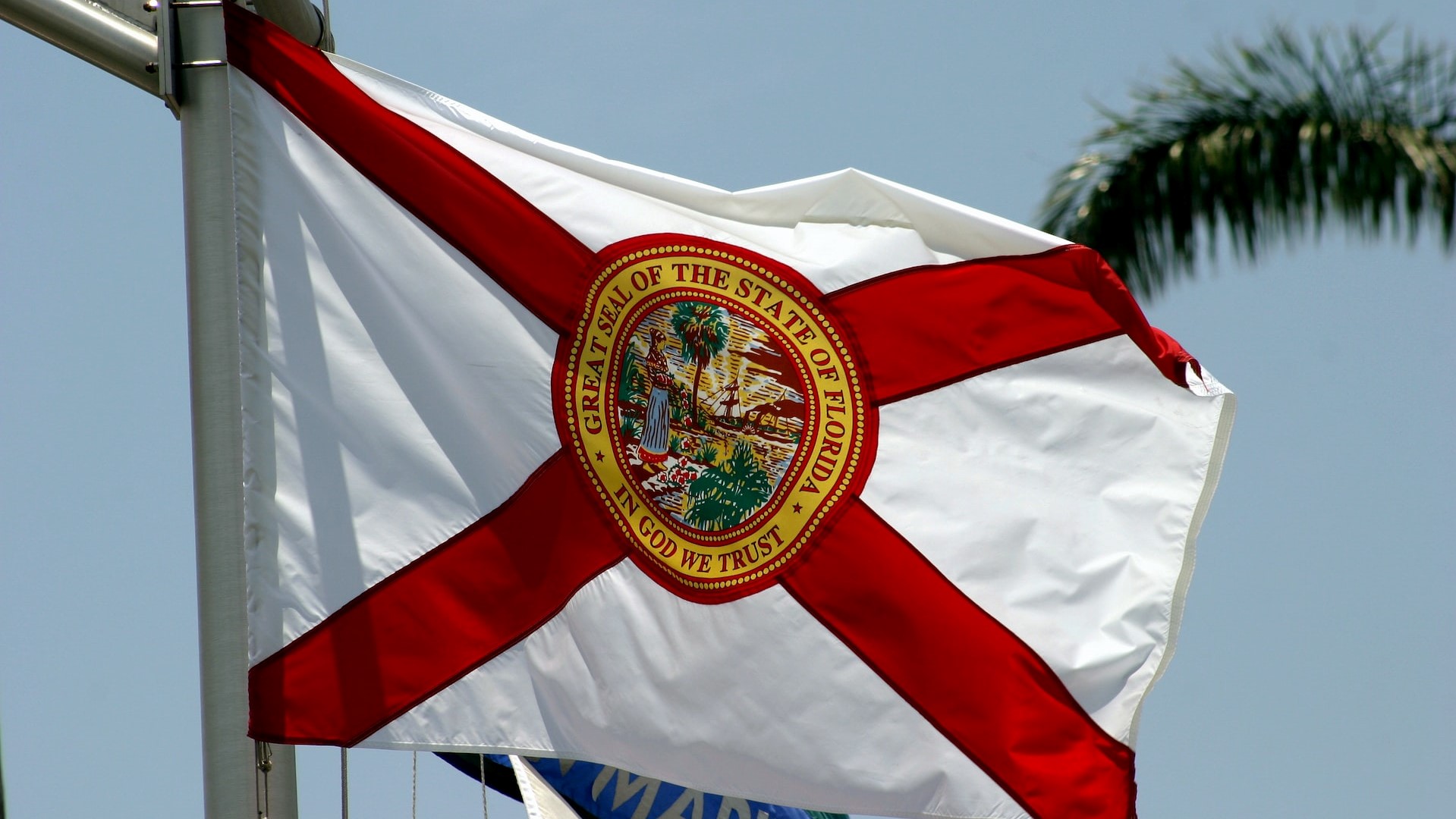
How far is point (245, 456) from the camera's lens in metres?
5.45

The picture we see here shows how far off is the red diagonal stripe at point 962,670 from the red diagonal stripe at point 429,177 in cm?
127

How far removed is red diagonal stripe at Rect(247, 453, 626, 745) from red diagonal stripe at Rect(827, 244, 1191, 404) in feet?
4.28

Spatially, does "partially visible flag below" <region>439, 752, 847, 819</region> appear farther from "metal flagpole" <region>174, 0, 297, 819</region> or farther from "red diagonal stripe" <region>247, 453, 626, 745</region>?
"metal flagpole" <region>174, 0, 297, 819</region>

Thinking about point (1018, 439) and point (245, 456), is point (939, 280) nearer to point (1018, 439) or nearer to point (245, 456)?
point (1018, 439)

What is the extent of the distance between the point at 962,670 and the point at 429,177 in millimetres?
2458

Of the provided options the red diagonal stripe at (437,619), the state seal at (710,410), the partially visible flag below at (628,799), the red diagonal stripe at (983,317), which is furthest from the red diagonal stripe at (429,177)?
the partially visible flag below at (628,799)

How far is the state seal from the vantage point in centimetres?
614

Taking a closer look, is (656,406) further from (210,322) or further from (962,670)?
(210,322)

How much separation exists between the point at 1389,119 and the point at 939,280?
5.42 meters

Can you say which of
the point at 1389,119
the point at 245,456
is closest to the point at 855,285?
the point at 245,456

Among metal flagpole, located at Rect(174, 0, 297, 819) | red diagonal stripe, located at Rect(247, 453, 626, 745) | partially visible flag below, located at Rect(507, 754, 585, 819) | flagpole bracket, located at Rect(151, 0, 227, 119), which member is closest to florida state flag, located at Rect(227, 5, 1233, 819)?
red diagonal stripe, located at Rect(247, 453, 626, 745)

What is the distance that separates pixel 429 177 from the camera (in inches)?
239

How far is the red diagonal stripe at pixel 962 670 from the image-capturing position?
6.34 m

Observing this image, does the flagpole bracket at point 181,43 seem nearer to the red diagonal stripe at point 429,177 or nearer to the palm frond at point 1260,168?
the red diagonal stripe at point 429,177
